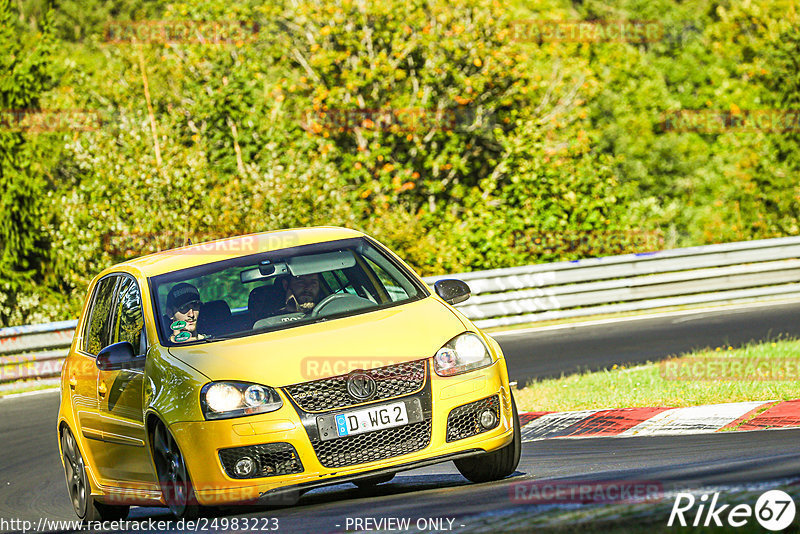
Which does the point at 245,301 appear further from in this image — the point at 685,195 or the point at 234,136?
the point at 685,195

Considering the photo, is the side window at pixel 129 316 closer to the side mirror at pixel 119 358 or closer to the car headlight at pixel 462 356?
the side mirror at pixel 119 358

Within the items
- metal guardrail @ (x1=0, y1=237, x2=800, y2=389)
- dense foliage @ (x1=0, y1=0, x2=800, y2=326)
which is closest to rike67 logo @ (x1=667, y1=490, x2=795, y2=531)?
metal guardrail @ (x1=0, y1=237, x2=800, y2=389)

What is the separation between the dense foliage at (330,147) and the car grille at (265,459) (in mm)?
14079

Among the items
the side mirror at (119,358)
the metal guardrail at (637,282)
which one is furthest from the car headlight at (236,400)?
the metal guardrail at (637,282)

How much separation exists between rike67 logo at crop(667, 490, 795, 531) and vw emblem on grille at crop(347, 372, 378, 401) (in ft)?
6.30

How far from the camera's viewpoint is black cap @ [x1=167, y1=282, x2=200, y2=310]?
6.85 meters

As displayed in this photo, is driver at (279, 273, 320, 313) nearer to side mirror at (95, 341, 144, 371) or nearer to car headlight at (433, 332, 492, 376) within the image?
side mirror at (95, 341, 144, 371)

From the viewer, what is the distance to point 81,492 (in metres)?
7.65

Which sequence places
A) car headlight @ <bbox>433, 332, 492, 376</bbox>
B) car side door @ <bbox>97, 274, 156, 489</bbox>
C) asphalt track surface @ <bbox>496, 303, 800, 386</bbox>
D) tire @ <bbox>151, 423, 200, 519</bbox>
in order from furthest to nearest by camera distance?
1. asphalt track surface @ <bbox>496, 303, 800, 386</bbox>
2. car side door @ <bbox>97, 274, 156, 489</bbox>
3. car headlight @ <bbox>433, 332, 492, 376</bbox>
4. tire @ <bbox>151, 423, 200, 519</bbox>

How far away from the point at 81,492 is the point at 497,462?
9.50 ft

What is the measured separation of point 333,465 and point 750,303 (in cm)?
1350

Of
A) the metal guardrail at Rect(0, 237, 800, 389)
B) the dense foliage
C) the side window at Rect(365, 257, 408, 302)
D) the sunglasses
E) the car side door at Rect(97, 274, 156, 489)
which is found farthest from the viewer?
the dense foliage

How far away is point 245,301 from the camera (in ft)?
24.3

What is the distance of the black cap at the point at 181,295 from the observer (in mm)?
6848
